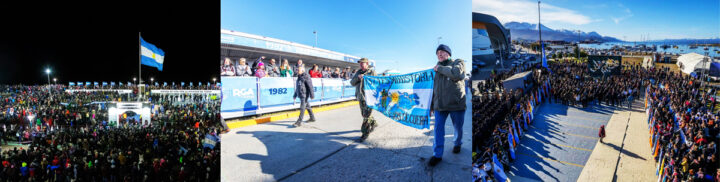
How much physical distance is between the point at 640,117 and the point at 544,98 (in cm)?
139

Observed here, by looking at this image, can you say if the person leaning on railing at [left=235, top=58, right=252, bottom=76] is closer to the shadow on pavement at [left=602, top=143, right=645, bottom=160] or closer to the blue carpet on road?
the blue carpet on road

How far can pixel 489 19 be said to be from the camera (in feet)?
7.68

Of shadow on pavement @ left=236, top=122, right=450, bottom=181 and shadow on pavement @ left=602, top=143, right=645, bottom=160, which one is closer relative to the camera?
shadow on pavement @ left=236, top=122, right=450, bottom=181

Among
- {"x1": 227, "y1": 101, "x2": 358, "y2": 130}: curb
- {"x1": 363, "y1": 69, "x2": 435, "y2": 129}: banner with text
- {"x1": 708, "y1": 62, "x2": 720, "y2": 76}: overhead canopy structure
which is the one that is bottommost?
{"x1": 227, "y1": 101, "x2": 358, "y2": 130}: curb

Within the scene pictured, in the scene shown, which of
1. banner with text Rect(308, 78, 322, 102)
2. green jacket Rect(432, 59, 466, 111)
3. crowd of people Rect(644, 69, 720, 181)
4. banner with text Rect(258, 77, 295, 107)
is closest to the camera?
green jacket Rect(432, 59, 466, 111)

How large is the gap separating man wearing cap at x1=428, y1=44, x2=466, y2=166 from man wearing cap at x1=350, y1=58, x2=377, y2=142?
0.38 metres

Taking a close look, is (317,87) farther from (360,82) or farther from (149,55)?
(149,55)

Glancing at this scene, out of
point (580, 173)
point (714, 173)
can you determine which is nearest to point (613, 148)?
point (580, 173)

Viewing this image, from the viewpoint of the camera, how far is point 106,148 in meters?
10.4

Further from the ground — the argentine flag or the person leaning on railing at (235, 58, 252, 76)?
the argentine flag

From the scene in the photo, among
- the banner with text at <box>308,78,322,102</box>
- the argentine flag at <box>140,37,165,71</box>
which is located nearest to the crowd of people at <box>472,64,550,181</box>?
the banner with text at <box>308,78,322,102</box>

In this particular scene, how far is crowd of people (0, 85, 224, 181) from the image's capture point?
5.39 m

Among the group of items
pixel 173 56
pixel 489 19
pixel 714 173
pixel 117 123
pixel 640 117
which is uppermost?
pixel 173 56

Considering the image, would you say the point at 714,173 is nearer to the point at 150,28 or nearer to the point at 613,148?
the point at 613,148
